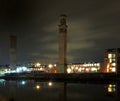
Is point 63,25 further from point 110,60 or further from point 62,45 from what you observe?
point 110,60

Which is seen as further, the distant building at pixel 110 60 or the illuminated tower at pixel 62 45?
the distant building at pixel 110 60

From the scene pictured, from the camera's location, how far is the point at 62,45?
130 m

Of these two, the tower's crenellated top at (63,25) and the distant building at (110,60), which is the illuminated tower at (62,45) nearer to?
the tower's crenellated top at (63,25)

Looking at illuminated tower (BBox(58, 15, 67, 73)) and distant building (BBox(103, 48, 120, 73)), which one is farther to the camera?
distant building (BBox(103, 48, 120, 73))

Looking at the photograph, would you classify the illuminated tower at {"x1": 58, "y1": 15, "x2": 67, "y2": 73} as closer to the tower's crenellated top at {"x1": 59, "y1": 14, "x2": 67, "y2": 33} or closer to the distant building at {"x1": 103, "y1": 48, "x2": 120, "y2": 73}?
the tower's crenellated top at {"x1": 59, "y1": 14, "x2": 67, "y2": 33}

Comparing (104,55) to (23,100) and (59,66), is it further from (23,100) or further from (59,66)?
(23,100)

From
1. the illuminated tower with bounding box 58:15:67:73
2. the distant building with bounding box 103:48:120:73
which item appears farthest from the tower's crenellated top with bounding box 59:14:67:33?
the distant building with bounding box 103:48:120:73

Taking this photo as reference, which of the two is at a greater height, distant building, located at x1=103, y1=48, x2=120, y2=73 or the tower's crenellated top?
the tower's crenellated top

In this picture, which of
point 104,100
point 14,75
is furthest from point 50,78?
point 104,100

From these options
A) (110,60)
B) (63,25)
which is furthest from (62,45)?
(110,60)

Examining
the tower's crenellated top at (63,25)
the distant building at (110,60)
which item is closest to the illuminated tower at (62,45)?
the tower's crenellated top at (63,25)

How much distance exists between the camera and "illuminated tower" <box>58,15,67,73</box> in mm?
127738

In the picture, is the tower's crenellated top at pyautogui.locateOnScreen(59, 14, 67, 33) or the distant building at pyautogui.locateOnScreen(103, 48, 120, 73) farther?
the distant building at pyautogui.locateOnScreen(103, 48, 120, 73)

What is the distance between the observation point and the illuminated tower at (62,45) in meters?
128
